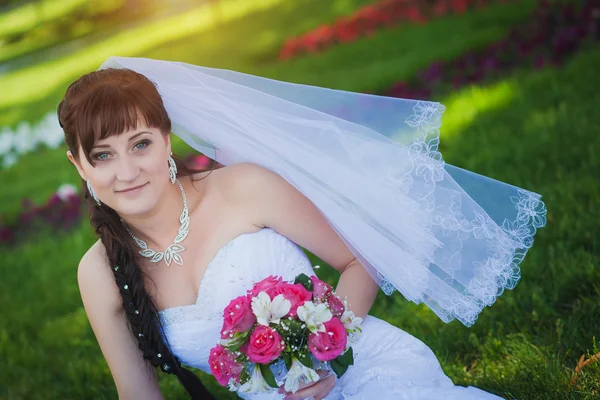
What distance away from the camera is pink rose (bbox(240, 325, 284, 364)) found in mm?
2162

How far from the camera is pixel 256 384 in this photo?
2.25 meters

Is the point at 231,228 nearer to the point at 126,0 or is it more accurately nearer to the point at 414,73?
the point at 414,73

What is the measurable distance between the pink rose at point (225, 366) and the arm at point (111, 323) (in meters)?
0.81

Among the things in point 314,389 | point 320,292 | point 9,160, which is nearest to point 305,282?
point 320,292

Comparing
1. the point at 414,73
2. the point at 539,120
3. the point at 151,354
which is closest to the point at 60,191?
the point at 414,73

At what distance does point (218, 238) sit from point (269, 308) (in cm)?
73

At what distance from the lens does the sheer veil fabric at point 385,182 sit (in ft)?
9.04

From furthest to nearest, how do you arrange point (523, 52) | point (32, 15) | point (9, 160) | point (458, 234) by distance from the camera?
point (32, 15) → point (9, 160) → point (523, 52) → point (458, 234)

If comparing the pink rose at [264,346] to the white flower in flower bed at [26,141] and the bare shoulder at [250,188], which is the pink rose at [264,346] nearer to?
the bare shoulder at [250,188]

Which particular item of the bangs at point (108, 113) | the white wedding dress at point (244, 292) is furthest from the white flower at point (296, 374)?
the bangs at point (108, 113)

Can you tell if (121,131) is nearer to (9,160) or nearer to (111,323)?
(111,323)

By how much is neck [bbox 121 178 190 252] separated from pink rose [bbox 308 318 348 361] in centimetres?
97

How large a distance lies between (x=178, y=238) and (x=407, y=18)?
10589mm

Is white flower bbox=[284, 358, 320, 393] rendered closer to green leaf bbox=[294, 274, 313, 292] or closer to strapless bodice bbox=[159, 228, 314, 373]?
green leaf bbox=[294, 274, 313, 292]
